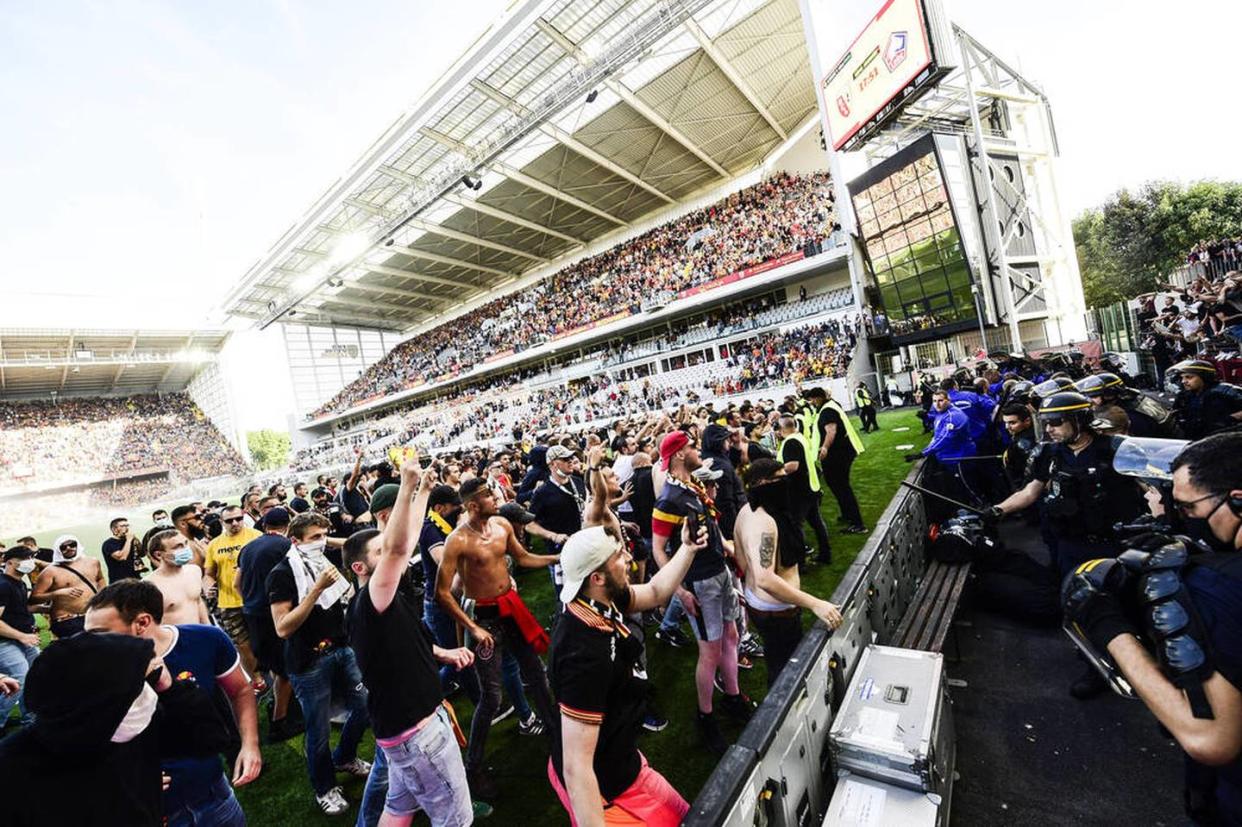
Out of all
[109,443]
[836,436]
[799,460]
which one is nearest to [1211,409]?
[836,436]

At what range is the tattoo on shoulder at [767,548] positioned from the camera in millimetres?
2789

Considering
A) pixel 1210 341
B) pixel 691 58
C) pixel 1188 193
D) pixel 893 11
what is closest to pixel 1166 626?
pixel 1210 341

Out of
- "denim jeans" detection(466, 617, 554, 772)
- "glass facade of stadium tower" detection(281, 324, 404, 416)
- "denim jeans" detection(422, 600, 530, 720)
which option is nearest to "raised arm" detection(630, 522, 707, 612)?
"denim jeans" detection(466, 617, 554, 772)

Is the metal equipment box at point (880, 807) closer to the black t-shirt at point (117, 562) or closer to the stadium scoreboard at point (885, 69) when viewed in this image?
the black t-shirt at point (117, 562)

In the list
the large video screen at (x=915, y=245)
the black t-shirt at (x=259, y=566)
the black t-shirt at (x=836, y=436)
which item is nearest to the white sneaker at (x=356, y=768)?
the black t-shirt at (x=259, y=566)

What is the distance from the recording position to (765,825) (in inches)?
75.9

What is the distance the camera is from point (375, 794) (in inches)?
104

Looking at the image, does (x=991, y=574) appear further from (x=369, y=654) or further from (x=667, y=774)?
(x=369, y=654)

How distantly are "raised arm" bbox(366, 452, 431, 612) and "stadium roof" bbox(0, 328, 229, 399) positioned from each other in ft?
167

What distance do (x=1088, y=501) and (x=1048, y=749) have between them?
1.51 meters

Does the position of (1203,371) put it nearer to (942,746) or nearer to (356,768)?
(942,746)

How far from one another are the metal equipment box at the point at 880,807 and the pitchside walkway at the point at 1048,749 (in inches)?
28.3

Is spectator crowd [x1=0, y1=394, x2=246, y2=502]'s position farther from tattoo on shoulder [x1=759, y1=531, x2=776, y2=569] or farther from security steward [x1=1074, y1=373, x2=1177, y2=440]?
security steward [x1=1074, y1=373, x2=1177, y2=440]

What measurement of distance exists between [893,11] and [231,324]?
169ft
